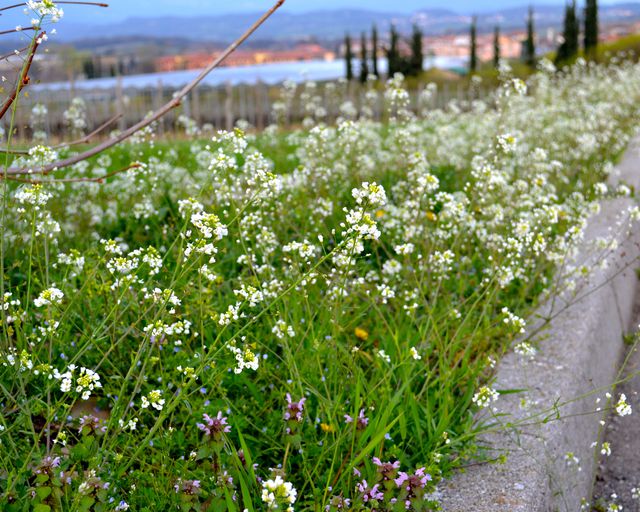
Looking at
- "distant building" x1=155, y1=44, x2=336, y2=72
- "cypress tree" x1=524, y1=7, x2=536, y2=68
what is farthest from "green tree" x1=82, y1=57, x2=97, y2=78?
"cypress tree" x1=524, y1=7, x2=536, y2=68

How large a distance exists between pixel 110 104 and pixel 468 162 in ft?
32.5

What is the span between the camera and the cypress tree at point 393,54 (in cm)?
2755

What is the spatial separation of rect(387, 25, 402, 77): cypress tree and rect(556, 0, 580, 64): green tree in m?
5.79

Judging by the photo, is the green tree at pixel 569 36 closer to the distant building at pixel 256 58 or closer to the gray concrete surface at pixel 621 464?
the distant building at pixel 256 58

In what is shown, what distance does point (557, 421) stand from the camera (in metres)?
2.99

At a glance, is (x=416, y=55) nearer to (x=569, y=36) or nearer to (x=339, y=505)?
(x=569, y=36)

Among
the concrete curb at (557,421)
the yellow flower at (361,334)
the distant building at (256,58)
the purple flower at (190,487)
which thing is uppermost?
the distant building at (256,58)

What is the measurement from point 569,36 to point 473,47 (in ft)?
12.4

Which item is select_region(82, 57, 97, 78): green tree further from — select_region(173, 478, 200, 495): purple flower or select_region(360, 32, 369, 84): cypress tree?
select_region(360, 32, 369, 84): cypress tree

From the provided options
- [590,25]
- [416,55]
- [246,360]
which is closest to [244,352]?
[246,360]

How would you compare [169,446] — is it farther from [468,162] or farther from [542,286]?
[468,162]

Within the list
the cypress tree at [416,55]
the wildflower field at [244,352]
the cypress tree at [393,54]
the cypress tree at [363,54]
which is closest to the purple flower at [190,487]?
the wildflower field at [244,352]

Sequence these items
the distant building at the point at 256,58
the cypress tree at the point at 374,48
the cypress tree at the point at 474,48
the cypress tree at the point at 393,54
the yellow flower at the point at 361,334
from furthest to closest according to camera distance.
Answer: the cypress tree at the point at 474,48 < the cypress tree at the point at 374,48 < the cypress tree at the point at 393,54 < the distant building at the point at 256,58 < the yellow flower at the point at 361,334

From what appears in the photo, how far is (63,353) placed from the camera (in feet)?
9.70
